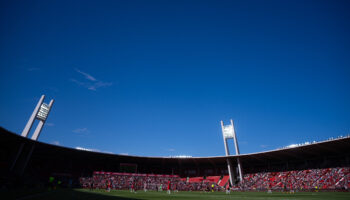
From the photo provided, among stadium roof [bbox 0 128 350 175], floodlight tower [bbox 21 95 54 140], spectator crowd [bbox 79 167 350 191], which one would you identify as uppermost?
floodlight tower [bbox 21 95 54 140]

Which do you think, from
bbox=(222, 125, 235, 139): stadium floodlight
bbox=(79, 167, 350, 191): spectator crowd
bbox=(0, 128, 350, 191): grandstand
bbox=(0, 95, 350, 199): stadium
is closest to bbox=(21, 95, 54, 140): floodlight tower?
bbox=(0, 95, 350, 199): stadium

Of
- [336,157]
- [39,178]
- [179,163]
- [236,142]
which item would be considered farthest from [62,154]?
[336,157]

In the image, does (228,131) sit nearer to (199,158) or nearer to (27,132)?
(199,158)

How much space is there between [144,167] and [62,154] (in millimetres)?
25301

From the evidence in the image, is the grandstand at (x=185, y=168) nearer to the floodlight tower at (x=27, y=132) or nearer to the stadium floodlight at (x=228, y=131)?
the floodlight tower at (x=27, y=132)

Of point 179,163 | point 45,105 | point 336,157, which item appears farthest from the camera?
point 179,163

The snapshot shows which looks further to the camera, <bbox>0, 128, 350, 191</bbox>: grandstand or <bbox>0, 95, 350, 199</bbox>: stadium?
<bbox>0, 128, 350, 191</bbox>: grandstand

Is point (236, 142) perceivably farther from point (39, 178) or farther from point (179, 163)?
point (39, 178)

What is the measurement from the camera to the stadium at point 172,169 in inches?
1522

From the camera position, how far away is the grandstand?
40000 mm

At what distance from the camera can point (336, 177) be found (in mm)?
38438

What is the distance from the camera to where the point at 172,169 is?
69062 millimetres

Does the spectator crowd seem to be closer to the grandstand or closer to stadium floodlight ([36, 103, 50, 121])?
the grandstand

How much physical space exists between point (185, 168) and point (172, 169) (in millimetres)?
4485
